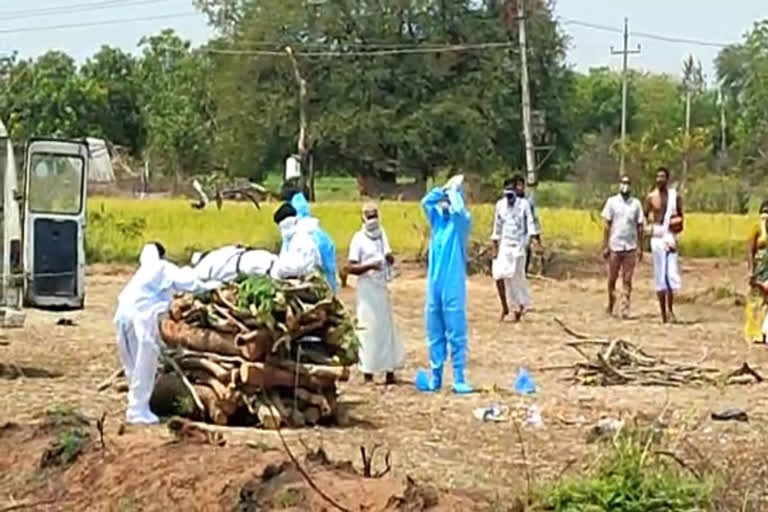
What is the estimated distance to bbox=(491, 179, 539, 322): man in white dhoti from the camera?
21.6 metres

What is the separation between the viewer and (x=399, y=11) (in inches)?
2574

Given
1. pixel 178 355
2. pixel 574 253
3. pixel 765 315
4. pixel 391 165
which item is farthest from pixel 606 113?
pixel 178 355

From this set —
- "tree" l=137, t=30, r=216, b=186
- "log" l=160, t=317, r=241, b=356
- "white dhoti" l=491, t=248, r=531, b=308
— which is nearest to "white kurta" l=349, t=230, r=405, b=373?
"log" l=160, t=317, r=241, b=356

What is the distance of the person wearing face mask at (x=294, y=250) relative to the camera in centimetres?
1309

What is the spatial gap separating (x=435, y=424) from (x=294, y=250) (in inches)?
70.2

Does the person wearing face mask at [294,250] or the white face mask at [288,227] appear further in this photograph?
the white face mask at [288,227]

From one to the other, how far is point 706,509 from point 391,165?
195ft

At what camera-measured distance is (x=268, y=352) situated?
12.5 metres

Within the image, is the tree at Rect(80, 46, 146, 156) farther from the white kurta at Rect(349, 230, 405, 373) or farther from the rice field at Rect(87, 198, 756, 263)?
the white kurta at Rect(349, 230, 405, 373)

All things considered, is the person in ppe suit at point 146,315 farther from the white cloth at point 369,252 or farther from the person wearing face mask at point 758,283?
the person wearing face mask at point 758,283

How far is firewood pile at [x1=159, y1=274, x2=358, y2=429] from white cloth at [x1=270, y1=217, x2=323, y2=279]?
152mm

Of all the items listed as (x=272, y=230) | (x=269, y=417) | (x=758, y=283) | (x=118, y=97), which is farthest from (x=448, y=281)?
(x=118, y=97)

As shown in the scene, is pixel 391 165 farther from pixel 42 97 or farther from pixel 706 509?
pixel 706 509

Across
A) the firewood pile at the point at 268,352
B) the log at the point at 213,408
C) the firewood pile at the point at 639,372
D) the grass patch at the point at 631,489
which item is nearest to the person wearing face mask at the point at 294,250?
the firewood pile at the point at 268,352
